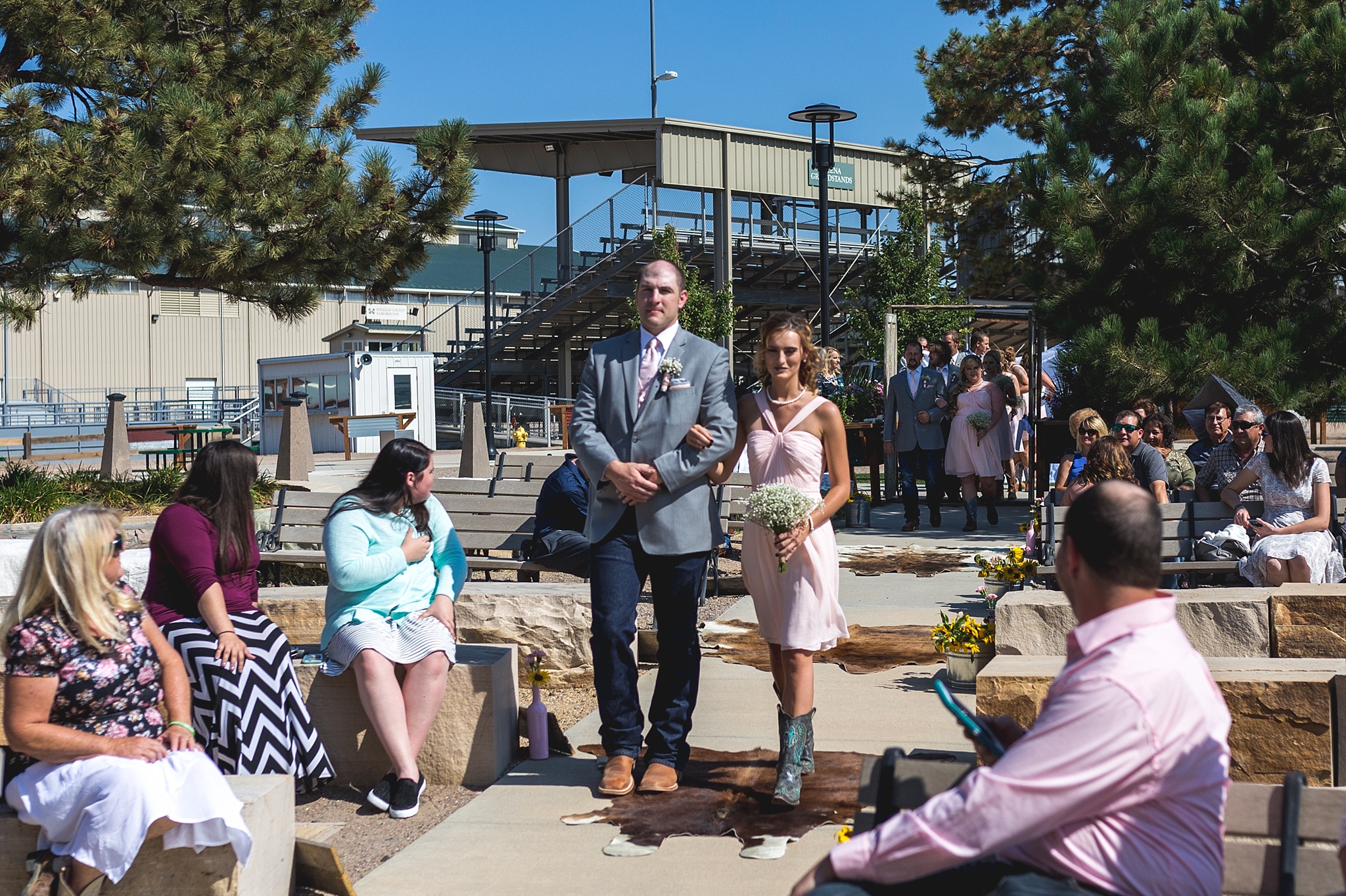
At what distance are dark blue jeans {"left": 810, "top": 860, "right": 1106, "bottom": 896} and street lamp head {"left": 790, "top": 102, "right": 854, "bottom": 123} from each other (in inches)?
597

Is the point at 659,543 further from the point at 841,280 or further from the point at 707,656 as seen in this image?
the point at 841,280

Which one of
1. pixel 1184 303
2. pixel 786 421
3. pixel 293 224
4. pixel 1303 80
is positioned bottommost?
pixel 786 421

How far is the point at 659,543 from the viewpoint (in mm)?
4801

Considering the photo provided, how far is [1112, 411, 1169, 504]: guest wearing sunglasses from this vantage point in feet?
26.6

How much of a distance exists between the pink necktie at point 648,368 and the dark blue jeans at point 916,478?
28.4 ft

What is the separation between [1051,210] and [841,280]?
2037cm

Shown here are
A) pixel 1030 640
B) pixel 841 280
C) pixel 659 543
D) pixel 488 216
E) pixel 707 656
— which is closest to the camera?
pixel 659 543

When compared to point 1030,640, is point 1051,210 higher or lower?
higher

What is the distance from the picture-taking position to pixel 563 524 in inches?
297

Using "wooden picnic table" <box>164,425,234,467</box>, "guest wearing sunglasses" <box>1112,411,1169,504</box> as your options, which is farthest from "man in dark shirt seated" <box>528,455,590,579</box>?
"wooden picnic table" <box>164,425,234,467</box>

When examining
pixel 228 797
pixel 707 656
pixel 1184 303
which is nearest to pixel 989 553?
pixel 1184 303

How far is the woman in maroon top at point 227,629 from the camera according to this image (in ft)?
15.4

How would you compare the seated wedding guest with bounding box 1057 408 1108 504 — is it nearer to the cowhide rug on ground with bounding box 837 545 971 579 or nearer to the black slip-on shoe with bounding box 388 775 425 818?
the cowhide rug on ground with bounding box 837 545 971 579

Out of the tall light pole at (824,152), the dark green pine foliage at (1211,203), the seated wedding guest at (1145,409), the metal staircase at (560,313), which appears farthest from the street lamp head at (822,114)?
the metal staircase at (560,313)
